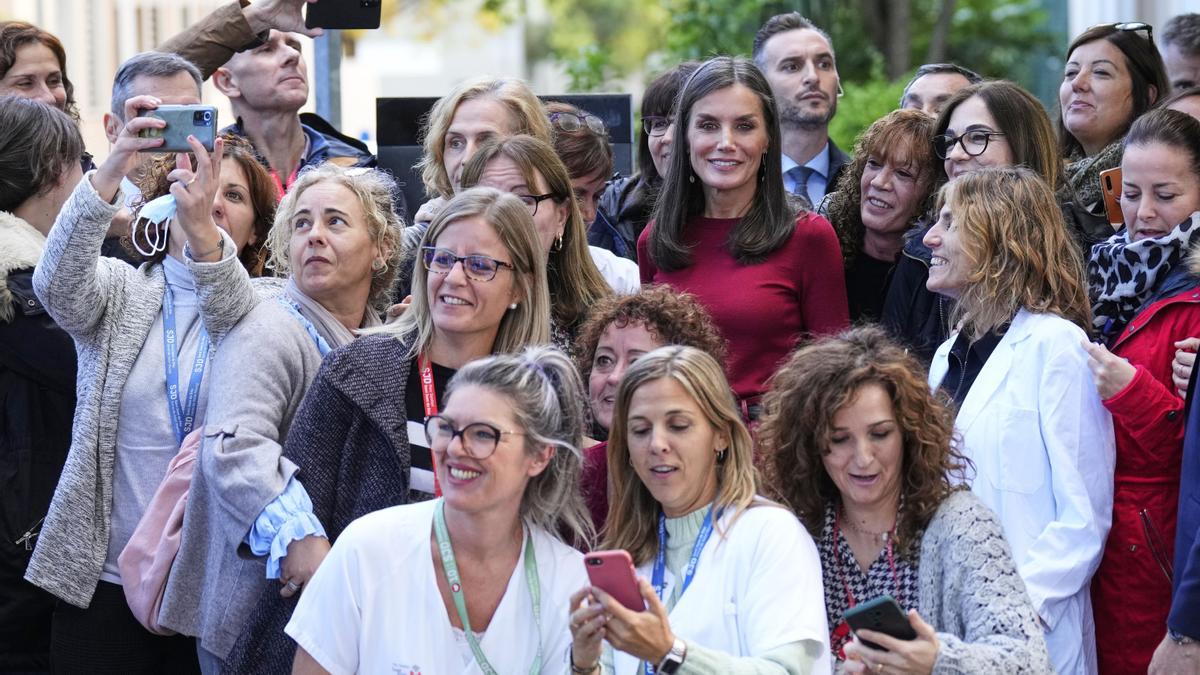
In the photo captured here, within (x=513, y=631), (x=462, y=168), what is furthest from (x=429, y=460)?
(x=462, y=168)

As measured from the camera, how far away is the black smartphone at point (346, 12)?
623 centimetres

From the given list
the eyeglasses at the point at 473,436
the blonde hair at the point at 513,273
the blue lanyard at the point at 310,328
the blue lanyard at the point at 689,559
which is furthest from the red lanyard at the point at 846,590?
the blue lanyard at the point at 310,328

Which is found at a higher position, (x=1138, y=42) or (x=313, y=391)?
(x=1138, y=42)

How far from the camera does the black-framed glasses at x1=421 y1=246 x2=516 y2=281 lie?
168 inches

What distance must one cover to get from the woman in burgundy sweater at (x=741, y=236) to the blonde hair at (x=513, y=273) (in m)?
0.76

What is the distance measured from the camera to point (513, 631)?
3721 mm

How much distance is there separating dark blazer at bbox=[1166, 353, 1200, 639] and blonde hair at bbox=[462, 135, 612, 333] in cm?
169

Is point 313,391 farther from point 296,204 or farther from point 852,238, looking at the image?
point 852,238

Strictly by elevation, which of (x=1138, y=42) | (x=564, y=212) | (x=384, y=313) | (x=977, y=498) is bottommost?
(x=977, y=498)

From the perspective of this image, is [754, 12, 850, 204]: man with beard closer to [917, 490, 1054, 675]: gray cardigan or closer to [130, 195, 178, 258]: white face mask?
[130, 195, 178, 258]: white face mask

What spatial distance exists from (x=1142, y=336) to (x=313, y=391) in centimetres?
232

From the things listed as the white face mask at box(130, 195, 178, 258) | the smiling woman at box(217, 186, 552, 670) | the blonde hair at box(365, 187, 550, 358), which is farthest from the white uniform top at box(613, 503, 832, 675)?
the white face mask at box(130, 195, 178, 258)

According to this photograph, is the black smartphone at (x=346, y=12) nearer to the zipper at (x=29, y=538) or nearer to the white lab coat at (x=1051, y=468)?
the zipper at (x=29, y=538)

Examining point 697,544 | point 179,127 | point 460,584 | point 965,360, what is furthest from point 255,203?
point 965,360
